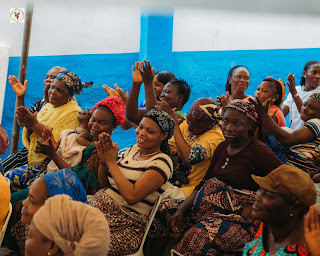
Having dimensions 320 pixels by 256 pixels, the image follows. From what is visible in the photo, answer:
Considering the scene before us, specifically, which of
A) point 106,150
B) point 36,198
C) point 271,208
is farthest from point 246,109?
point 36,198

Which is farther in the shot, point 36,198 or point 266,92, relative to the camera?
point 266,92

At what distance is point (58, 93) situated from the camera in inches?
179

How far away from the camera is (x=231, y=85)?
4.89 m

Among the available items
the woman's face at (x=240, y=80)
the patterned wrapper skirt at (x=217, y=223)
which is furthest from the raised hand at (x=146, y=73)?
the patterned wrapper skirt at (x=217, y=223)

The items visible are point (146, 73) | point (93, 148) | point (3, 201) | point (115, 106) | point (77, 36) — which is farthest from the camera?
point (77, 36)

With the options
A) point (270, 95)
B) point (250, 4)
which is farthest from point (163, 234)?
point (250, 4)

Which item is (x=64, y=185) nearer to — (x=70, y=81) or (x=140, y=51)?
(x=70, y=81)

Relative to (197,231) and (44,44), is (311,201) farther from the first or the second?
(44,44)

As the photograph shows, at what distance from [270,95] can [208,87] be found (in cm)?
220

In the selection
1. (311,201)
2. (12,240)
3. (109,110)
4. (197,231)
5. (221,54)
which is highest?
(221,54)

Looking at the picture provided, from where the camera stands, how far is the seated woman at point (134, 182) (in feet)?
9.30

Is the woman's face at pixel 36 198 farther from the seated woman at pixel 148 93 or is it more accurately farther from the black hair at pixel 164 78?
the black hair at pixel 164 78

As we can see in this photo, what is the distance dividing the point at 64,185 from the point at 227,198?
1.32 m

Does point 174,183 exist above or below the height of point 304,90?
below
